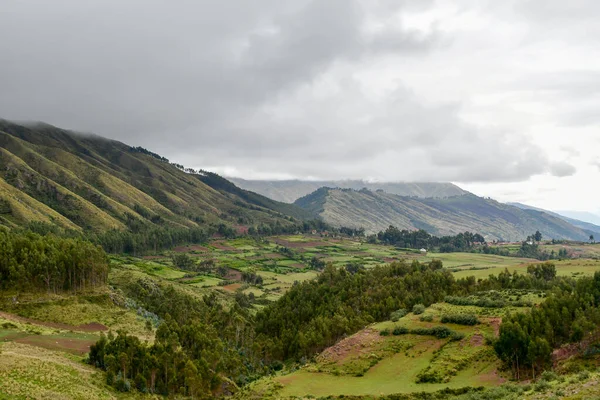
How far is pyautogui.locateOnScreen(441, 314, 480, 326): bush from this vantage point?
93562 millimetres

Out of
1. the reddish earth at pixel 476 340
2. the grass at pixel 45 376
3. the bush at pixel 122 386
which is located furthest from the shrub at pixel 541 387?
the bush at pixel 122 386

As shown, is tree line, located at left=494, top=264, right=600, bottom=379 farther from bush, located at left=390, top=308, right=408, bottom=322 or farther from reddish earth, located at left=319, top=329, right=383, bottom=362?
bush, located at left=390, top=308, right=408, bottom=322

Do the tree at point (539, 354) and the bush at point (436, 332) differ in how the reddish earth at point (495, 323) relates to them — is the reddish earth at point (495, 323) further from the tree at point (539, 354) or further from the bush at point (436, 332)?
the tree at point (539, 354)

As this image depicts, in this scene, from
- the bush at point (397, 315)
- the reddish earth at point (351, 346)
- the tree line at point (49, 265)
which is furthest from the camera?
the tree line at point (49, 265)

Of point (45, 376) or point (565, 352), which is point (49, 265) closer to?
point (45, 376)

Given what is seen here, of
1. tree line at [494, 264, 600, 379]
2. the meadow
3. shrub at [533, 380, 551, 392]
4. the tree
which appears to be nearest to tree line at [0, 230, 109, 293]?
the meadow

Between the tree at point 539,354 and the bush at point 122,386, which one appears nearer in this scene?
the tree at point 539,354

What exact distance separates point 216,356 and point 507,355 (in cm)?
5796

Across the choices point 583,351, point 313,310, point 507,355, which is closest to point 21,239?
point 313,310

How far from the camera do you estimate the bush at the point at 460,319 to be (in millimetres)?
93562

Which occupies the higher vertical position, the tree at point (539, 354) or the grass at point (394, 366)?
the tree at point (539, 354)

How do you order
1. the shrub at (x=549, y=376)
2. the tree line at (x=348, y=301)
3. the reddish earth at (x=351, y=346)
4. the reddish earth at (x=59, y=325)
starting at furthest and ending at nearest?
the tree line at (x=348, y=301) → the reddish earth at (x=59, y=325) → the reddish earth at (x=351, y=346) → the shrub at (x=549, y=376)

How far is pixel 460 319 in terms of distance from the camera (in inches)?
3740

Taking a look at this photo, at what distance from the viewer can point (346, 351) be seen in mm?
94438
